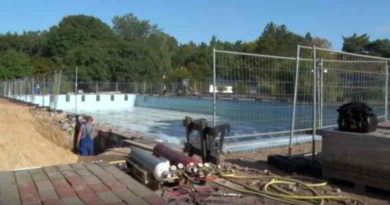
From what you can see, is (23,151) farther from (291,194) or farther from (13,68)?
(13,68)

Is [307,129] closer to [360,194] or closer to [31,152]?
[360,194]

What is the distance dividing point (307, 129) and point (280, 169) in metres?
2.83

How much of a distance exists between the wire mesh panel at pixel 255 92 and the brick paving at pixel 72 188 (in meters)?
4.82

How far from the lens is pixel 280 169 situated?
23.0 ft

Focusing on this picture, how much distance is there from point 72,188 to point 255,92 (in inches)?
238

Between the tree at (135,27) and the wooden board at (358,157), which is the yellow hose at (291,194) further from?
the tree at (135,27)

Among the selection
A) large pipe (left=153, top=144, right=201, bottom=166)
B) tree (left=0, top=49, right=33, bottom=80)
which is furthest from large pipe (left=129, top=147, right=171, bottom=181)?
tree (left=0, top=49, right=33, bottom=80)

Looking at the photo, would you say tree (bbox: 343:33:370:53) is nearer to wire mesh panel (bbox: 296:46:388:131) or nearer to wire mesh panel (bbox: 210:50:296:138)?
wire mesh panel (bbox: 296:46:388:131)

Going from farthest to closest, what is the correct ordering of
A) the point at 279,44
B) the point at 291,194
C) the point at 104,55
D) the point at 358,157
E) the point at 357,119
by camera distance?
the point at 279,44 → the point at 104,55 → the point at 357,119 → the point at 358,157 → the point at 291,194

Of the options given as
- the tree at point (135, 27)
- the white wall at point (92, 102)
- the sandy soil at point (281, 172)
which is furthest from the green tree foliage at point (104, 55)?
the sandy soil at point (281, 172)

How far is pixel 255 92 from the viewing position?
9.52 metres

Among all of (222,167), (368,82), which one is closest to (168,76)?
(368,82)

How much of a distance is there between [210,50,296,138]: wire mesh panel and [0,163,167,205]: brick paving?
15.8ft

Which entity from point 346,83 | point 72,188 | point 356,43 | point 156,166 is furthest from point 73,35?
point 72,188
